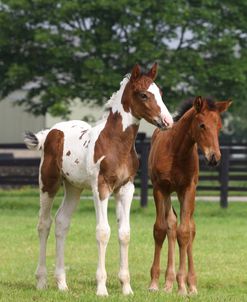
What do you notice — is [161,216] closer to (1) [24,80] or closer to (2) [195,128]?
(2) [195,128]

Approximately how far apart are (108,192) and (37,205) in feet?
44.0

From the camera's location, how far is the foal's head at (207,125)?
9125 millimetres

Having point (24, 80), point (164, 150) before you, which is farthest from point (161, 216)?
point (24, 80)

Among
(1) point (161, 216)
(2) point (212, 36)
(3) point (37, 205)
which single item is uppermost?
(2) point (212, 36)

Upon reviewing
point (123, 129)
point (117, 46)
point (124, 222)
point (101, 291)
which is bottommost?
point (101, 291)

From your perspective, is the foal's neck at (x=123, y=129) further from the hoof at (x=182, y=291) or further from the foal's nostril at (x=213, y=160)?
the hoof at (x=182, y=291)

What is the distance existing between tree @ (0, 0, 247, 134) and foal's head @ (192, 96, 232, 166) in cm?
1766

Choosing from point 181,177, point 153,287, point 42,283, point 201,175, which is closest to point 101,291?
point 153,287

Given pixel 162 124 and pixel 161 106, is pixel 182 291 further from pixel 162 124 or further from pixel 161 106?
pixel 161 106

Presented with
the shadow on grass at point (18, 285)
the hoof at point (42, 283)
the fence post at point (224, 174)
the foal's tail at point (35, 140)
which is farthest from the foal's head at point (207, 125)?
the fence post at point (224, 174)

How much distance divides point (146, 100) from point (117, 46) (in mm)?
18741

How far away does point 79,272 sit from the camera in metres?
11.5

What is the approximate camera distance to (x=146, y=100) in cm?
900

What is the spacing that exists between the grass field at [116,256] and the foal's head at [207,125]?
147cm
